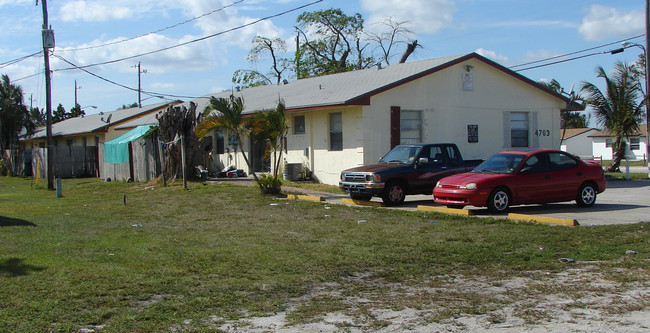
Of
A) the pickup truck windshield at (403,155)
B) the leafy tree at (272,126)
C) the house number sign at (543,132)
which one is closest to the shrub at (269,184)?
the leafy tree at (272,126)

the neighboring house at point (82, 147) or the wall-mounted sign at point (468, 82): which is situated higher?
the wall-mounted sign at point (468, 82)

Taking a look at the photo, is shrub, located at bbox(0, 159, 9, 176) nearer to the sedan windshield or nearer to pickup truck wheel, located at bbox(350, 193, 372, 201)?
pickup truck wheel, located at bbox(350, 193, 372, 201)

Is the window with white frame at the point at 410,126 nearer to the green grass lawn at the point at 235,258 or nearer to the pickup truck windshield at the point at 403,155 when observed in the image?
the pickup truck windshield at the point at 403,155

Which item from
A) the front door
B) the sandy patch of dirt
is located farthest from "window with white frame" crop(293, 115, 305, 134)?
the sandy patch of dirt

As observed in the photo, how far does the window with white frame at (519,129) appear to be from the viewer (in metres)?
25.5

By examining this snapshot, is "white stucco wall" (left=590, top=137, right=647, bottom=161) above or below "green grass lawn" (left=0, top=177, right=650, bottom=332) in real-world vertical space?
above

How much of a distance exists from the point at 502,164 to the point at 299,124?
1168cm

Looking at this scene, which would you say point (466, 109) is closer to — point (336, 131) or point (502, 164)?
point (336, 131)

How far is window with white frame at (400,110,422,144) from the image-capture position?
74.9 feet

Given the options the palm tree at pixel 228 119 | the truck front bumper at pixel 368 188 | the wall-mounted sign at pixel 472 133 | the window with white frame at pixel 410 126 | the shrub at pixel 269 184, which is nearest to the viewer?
the truck front bumper at pixel 368 188

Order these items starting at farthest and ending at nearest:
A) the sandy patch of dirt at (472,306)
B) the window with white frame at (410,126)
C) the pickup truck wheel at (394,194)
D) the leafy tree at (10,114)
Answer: the leafy tree at (10,114) → the window with white frame at (410,126) → the pickup truck wheel at (394,194) → the sandy patch of dirt at (472,306)

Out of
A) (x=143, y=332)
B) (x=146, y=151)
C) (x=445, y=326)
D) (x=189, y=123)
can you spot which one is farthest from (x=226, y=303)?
(x=146, y=151)

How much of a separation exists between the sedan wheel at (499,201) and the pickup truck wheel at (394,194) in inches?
121

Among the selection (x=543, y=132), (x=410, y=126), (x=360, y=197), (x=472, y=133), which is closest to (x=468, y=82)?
(x=472, y=133)
